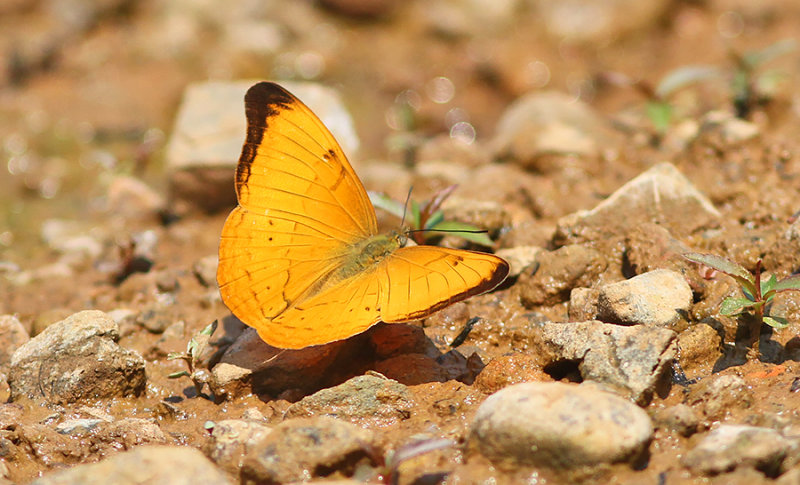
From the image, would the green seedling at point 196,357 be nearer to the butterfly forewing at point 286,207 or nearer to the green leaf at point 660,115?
the butterfly forewing at point 286,207

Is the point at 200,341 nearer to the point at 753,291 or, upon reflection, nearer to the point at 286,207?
the point at 286,207

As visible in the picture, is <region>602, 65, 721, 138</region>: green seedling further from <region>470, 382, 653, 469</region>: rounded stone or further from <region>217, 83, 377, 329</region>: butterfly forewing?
<region>470, 382, 653, 469</region>: rounded stone

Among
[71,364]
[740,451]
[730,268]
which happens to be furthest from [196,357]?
[730,268]

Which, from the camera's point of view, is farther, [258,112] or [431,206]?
[431,206]

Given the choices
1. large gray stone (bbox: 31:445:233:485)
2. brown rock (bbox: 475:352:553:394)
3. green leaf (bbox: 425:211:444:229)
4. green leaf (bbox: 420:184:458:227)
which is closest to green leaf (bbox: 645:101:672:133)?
green leaf (bbox: 420:184:458:227)

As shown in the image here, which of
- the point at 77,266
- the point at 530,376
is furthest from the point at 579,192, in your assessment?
the point at 77,266
